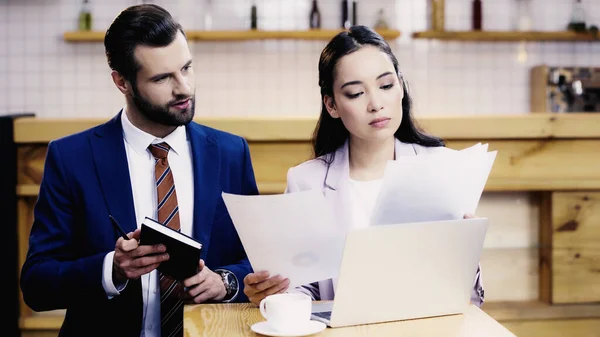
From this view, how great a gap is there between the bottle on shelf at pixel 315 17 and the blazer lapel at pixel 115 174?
324 centimetres

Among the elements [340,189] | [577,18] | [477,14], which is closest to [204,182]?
[340,189]

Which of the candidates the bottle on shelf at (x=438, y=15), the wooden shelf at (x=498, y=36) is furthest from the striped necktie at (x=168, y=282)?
the bottle on shelf at (x=438, y=15)

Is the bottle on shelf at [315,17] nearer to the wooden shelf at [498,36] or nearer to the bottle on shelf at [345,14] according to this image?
the bottle on shelf at [345,14]

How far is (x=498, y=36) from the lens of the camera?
16.8 ft

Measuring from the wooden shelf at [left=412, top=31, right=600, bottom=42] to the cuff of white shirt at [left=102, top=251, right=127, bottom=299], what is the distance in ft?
12.0

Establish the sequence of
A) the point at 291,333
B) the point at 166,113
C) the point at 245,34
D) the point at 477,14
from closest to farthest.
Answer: the point at 291,333 < the point at 166,113 < the point at 245,34 < the point at 477,14

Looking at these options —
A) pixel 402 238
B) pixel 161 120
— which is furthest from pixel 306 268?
pixel 161 120

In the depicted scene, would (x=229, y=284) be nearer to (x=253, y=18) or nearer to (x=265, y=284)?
(x=265, y=284)

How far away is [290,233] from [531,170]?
1996 mm

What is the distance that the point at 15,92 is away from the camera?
17.0 feet

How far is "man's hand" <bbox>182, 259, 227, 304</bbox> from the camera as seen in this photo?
1.74m

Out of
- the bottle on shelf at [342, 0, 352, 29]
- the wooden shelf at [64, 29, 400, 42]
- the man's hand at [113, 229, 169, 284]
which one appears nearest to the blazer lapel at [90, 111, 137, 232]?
the man's hand at [113, 229, 169, 284]

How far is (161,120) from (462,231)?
842 millimetres

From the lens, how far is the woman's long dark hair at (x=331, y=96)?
193 centimetres
